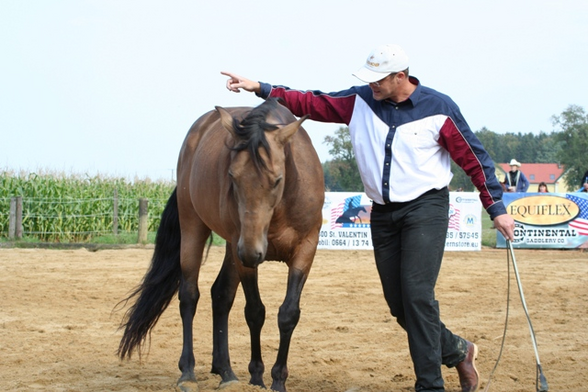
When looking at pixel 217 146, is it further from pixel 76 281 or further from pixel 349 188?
pixel 349 188

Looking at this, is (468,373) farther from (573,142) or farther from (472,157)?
(573,142)

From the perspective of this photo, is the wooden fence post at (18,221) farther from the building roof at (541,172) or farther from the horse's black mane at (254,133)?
the building roof at (541,172)

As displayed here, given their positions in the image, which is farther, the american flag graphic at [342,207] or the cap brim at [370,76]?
the american flag graphic at [342,207]

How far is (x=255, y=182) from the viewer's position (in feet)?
13.5

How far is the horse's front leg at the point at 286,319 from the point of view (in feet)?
15.3

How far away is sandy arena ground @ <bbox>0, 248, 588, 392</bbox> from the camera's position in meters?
5.23

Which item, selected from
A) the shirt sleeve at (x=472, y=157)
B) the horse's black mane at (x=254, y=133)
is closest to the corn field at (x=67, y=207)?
the horse's black mane at (x=254, y=133)

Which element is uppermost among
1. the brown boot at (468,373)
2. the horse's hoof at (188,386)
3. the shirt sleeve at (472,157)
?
the shirt sleeve at (472,157)

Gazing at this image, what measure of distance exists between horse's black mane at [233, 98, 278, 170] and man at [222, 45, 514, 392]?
0.63m

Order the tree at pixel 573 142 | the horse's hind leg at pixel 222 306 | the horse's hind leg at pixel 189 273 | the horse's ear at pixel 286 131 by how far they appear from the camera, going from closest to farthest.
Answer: the horse's ear at pixel 286 131 → the horse's hind leg at pixel 222 306 → the horse's hind leg at pixel 189 273 → the tree at pixel 573 142

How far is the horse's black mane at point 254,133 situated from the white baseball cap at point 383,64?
0.65 metres

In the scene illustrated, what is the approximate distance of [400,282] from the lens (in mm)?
4488

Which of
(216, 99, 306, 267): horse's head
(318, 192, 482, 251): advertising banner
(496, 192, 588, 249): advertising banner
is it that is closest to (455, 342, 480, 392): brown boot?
(216, 99, 306, 267): horse's head

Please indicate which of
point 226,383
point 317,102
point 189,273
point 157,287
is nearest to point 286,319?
point 226,383
